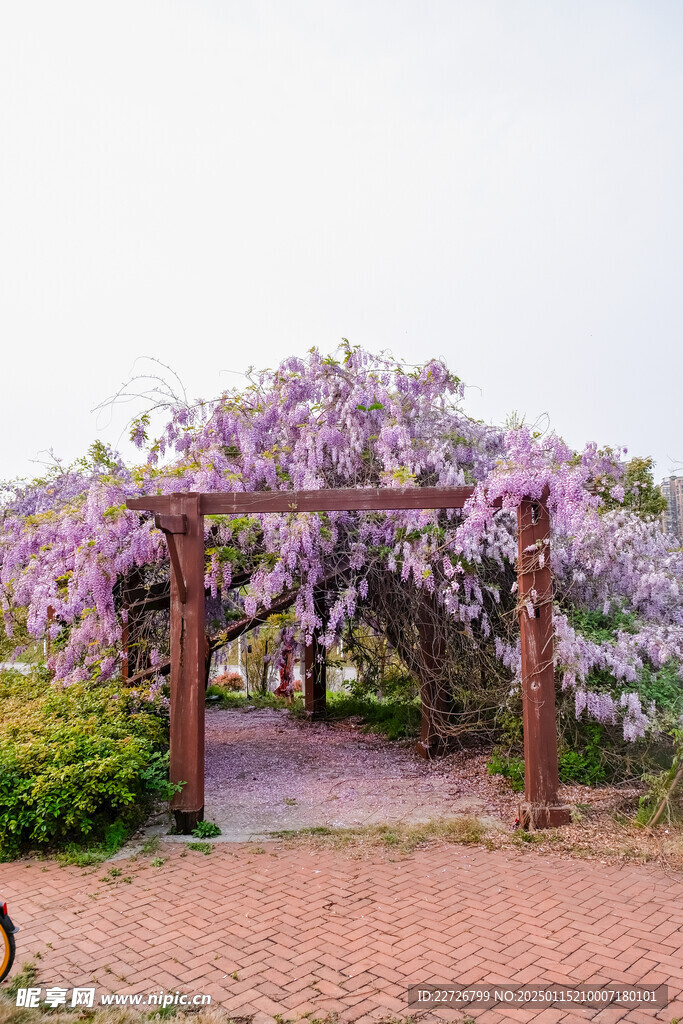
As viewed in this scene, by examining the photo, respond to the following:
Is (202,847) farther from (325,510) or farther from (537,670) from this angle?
(537,670)

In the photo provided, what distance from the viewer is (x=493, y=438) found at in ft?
21.2

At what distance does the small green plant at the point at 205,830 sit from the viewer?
4.56 metres

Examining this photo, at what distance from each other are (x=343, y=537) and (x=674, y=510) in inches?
156

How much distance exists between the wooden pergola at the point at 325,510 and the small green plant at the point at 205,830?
5cm

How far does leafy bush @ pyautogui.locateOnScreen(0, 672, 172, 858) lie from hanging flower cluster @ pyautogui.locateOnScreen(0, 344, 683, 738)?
32.0 inches

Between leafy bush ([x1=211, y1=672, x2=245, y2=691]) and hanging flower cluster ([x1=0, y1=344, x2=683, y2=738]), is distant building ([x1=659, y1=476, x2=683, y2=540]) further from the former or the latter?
leafy bush ([x1=211, y1=672, x2=245, y2=691])

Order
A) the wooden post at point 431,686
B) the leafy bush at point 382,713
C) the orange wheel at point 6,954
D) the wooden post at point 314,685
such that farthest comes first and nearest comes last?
the wooden post at point 314,685
the leafy bush at point 382,713
the wooden post at point 431,686
the orange wheel at point 6,954

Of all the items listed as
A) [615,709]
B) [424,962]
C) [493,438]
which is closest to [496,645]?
[615,709]

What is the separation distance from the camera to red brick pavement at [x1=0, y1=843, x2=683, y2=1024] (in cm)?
268

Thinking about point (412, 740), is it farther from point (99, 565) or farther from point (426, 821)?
point (99, 565)

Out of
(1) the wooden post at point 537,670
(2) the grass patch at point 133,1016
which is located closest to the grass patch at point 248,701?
(1) the wooden post at point 537,670

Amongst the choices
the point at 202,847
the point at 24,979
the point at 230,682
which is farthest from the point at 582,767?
the point at 230,682

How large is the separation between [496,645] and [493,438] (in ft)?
6.23

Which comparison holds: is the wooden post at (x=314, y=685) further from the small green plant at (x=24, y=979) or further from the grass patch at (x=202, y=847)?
the small green plant at (x=24, y=979)
